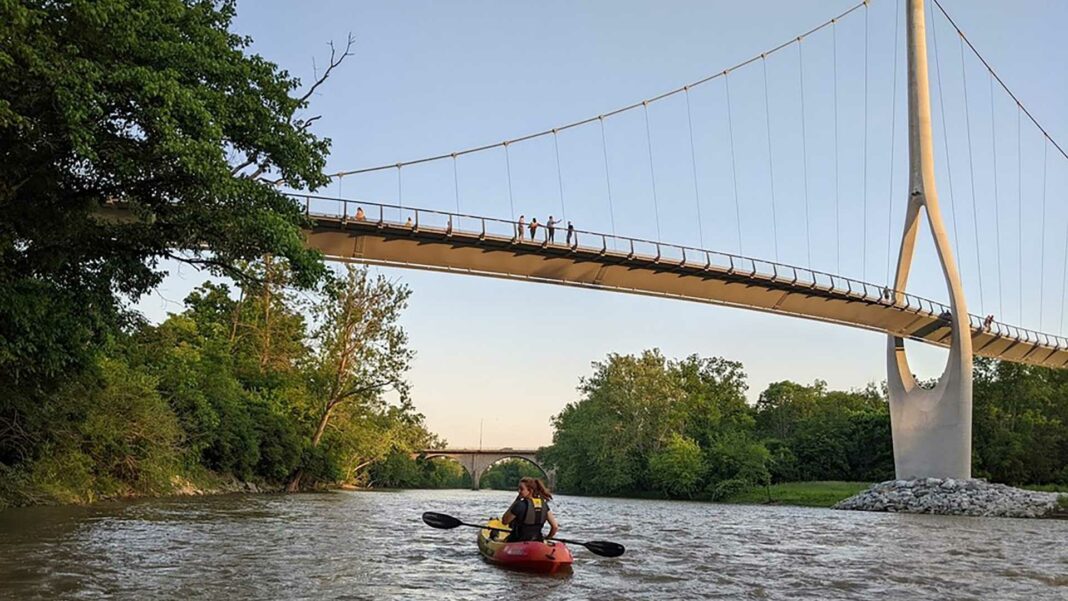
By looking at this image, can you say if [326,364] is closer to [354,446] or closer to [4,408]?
[354,446]

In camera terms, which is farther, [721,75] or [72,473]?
[721,75]

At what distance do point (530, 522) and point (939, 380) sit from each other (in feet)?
104

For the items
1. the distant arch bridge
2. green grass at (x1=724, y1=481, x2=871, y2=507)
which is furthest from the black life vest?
the distant arch bridge

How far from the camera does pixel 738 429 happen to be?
237 feet

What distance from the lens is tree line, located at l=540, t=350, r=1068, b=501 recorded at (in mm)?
50938

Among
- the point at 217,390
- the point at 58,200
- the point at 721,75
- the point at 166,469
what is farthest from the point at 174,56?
the point at 721,75

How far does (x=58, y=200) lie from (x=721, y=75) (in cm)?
4562

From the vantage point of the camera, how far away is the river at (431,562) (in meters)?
9.97

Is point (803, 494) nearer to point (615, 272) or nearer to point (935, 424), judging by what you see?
point (935, 424)

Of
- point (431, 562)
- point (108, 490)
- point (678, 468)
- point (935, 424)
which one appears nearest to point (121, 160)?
point (431, 562)

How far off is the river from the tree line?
31.7 meters

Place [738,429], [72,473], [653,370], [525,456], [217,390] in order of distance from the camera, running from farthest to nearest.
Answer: [525,456], [738,429], [653,370], [217,390], [72,473]

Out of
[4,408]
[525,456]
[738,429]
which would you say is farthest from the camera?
[525,456]

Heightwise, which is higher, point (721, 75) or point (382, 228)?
point (721, 75)
